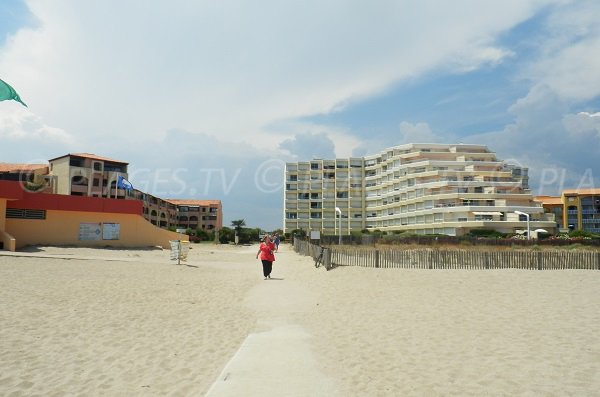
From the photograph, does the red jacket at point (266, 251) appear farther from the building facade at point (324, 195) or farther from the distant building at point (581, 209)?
the distant building at point (581, 209)

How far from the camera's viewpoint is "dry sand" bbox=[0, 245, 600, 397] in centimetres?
588

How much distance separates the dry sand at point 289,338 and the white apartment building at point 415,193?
2084 inches

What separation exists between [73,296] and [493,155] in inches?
3132

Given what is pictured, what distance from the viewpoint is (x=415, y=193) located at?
7575 centimetres

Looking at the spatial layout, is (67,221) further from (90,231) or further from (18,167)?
(18,167)

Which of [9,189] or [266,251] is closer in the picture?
[266,251]

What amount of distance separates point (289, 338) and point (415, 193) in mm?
70726

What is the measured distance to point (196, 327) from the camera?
9.48 metres

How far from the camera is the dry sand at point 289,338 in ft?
19.3

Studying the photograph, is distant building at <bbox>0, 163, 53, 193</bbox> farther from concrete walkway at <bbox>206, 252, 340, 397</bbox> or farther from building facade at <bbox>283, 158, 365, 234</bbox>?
concrete walkway at <bbox>206, 252, 340, 397</bbox>

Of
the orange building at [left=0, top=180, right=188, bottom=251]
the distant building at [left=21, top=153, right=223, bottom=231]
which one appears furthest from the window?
the distant building at [left=21, top=153, right=223, bottom=231]

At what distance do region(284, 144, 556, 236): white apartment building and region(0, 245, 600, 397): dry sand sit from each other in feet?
174

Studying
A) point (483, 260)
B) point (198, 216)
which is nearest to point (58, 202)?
point (483, 260)

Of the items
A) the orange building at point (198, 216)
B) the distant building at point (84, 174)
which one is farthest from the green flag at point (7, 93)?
the orange building at point (198, 216)
